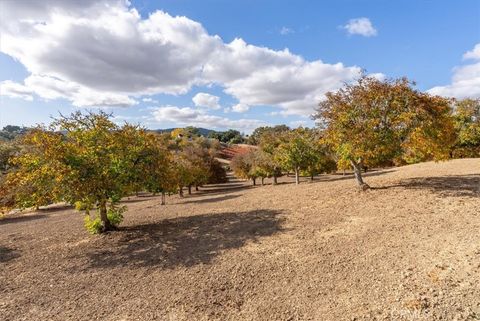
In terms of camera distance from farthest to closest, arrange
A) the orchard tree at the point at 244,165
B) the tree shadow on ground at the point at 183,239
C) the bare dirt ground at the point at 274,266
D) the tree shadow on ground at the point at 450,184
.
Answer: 1. the orchard tree at the point at 244,165
2. the tree shadow on ground at the point at 450,184
3. the tree shadow on ground at the point at 183,239
4. the bare dirt ground at the point at 274,266

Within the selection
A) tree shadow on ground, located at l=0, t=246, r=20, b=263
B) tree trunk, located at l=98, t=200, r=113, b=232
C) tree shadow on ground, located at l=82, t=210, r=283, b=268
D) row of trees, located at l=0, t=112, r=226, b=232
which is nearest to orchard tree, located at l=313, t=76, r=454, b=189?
tree shadow on ground, located at l=82, t=210, r=283, b=268

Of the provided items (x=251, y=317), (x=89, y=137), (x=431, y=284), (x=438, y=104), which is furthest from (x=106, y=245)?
(x=438, y=104)

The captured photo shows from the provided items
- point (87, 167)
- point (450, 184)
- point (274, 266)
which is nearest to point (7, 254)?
point (87, 167)

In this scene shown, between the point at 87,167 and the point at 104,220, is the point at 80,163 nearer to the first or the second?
the point at 87,167

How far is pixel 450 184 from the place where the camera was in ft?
49.9

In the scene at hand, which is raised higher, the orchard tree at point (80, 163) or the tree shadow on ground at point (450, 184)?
the orchard tree at point (80, 163)

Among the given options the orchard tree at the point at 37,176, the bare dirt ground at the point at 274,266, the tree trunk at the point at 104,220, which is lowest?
the bare dirt ground at the point at 274,266

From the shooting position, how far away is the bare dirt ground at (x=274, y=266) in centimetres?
651

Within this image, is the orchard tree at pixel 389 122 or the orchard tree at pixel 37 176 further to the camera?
the orchard tree at pixel 389 122

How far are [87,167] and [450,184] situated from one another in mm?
17224

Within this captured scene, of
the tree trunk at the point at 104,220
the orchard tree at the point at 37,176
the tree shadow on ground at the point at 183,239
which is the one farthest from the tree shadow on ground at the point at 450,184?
the orchard tree at the point at 37,176

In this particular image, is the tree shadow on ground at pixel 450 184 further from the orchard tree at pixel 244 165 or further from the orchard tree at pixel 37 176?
the orchard tree at pixel 244 165

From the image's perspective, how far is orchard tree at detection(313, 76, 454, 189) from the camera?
534 inches

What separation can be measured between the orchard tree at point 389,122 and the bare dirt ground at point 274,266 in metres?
2.27
